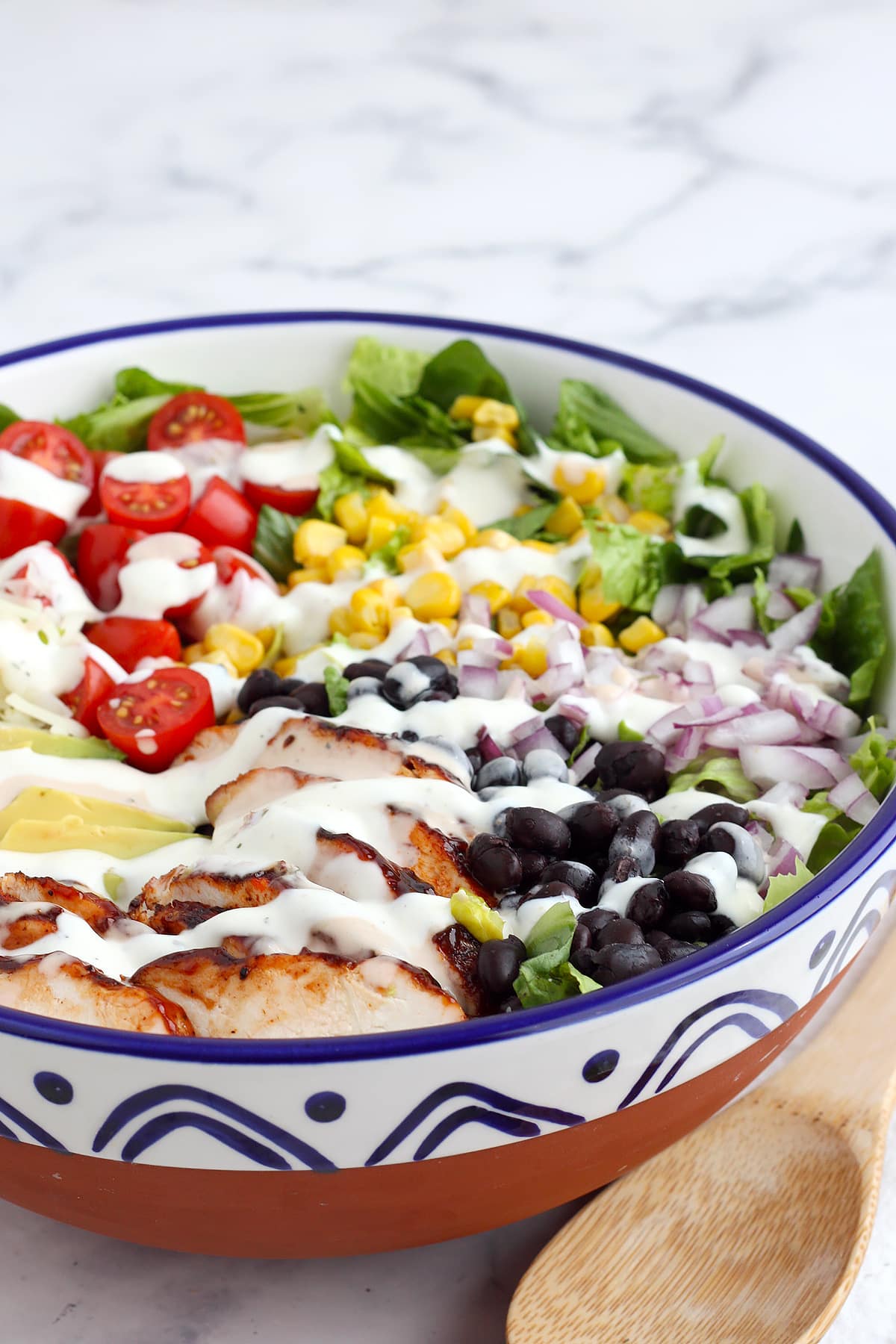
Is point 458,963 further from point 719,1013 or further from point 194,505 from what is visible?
point 194,505

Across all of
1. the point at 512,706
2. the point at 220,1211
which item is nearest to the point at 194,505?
the point at 512,706

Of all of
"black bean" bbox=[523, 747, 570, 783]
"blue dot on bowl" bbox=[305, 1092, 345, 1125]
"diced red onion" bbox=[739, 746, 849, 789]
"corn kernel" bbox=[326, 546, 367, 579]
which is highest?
"blue dot on bowl" bbox=[305, 1092, 345, 1125]

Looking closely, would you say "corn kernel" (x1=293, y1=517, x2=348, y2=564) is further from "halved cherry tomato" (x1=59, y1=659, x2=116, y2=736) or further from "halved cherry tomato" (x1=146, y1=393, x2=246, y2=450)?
"halved cherry tomato" (x1=59, y1=659, x2=116, y2=736)

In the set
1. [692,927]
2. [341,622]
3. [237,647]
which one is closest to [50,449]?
[237,647]

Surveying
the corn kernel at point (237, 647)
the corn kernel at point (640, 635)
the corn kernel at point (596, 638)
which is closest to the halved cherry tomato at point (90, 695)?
the corn kernel at point (237, 647)

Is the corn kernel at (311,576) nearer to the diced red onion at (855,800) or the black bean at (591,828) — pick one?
the black bean at (591,828)

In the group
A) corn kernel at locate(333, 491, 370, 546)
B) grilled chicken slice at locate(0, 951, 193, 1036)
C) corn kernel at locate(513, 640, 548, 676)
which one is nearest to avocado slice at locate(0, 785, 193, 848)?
grilled chicken slice at locate(0, 951, 193, 1036)
